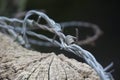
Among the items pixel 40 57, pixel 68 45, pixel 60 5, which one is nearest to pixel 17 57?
pixel 40 57

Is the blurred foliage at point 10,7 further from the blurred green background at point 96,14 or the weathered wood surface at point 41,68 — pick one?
the weathered wood surface at point 41,68

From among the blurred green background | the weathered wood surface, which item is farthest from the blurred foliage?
the weathered wood surface

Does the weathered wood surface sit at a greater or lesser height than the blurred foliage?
greater

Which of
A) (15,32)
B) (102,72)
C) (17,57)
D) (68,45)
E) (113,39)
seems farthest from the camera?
(113,39)

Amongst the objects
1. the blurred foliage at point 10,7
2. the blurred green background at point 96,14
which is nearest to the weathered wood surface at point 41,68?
the blurred foliage at point 10,7

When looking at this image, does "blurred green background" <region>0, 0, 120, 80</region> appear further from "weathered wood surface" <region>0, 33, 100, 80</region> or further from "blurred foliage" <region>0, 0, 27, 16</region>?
"weathered wood surface" <region>0, 33, 100, 80</region>

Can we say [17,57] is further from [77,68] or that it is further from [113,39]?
[113,39]

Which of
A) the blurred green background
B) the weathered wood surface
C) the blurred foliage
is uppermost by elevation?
the weathered wood surface

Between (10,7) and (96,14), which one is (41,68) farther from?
(96,14)

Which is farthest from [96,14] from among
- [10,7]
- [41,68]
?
[41,68]
